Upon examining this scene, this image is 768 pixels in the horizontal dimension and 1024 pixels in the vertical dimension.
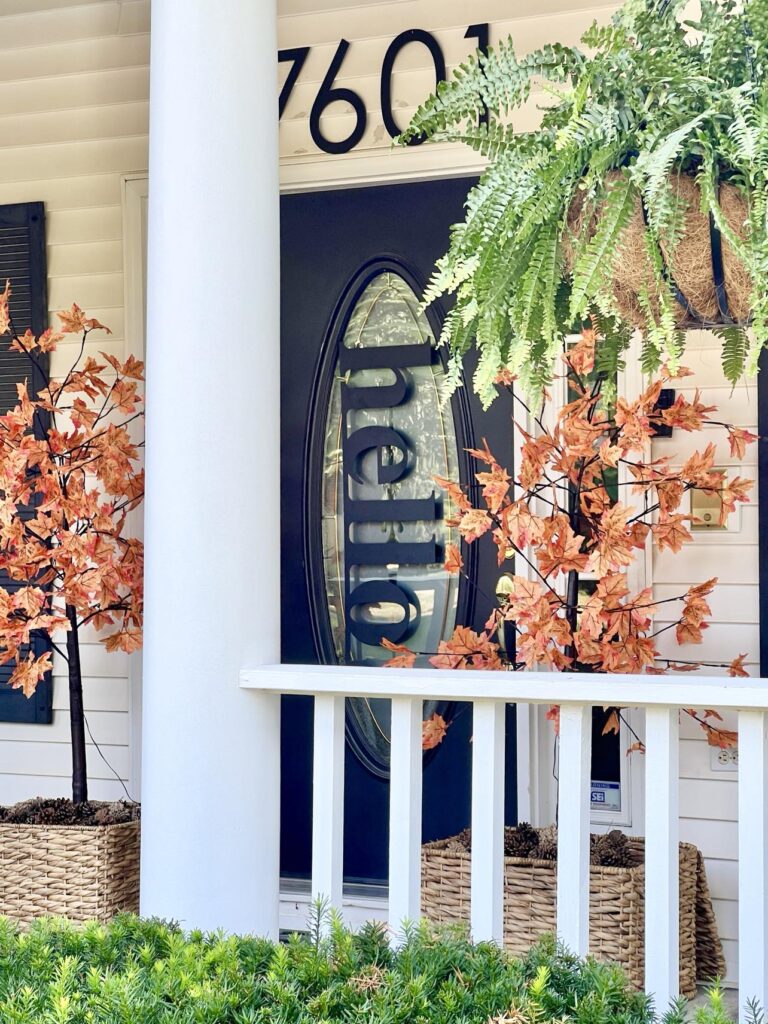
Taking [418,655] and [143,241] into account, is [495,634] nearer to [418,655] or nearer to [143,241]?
[418,655]

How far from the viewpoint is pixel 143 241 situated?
3.93 m

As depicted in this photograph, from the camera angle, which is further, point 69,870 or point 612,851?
point 69,870

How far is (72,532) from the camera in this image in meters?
3.50

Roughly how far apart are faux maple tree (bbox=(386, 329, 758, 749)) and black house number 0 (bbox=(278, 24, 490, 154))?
1098mm

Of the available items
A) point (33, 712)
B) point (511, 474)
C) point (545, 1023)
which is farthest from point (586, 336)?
point (33, 712)

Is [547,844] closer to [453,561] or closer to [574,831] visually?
[453,561]

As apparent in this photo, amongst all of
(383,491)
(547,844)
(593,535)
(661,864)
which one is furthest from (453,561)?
(661,864)

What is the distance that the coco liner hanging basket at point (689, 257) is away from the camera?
5.61 feet

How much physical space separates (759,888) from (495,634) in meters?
1.63

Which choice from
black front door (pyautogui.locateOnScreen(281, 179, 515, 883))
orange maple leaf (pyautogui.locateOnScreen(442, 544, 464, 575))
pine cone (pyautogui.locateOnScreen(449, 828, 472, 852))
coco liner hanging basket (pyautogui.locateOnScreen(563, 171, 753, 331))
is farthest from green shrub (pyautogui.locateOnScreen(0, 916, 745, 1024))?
black front door (pyautogui.locateOnScreen(281, 179, 515, 883))

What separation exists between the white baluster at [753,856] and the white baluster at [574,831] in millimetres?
264

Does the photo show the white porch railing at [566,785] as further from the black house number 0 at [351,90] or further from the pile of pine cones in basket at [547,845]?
the black house number 0 at [351,90]

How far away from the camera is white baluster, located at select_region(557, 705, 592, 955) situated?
2123mm

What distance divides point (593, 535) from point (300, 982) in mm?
1898
